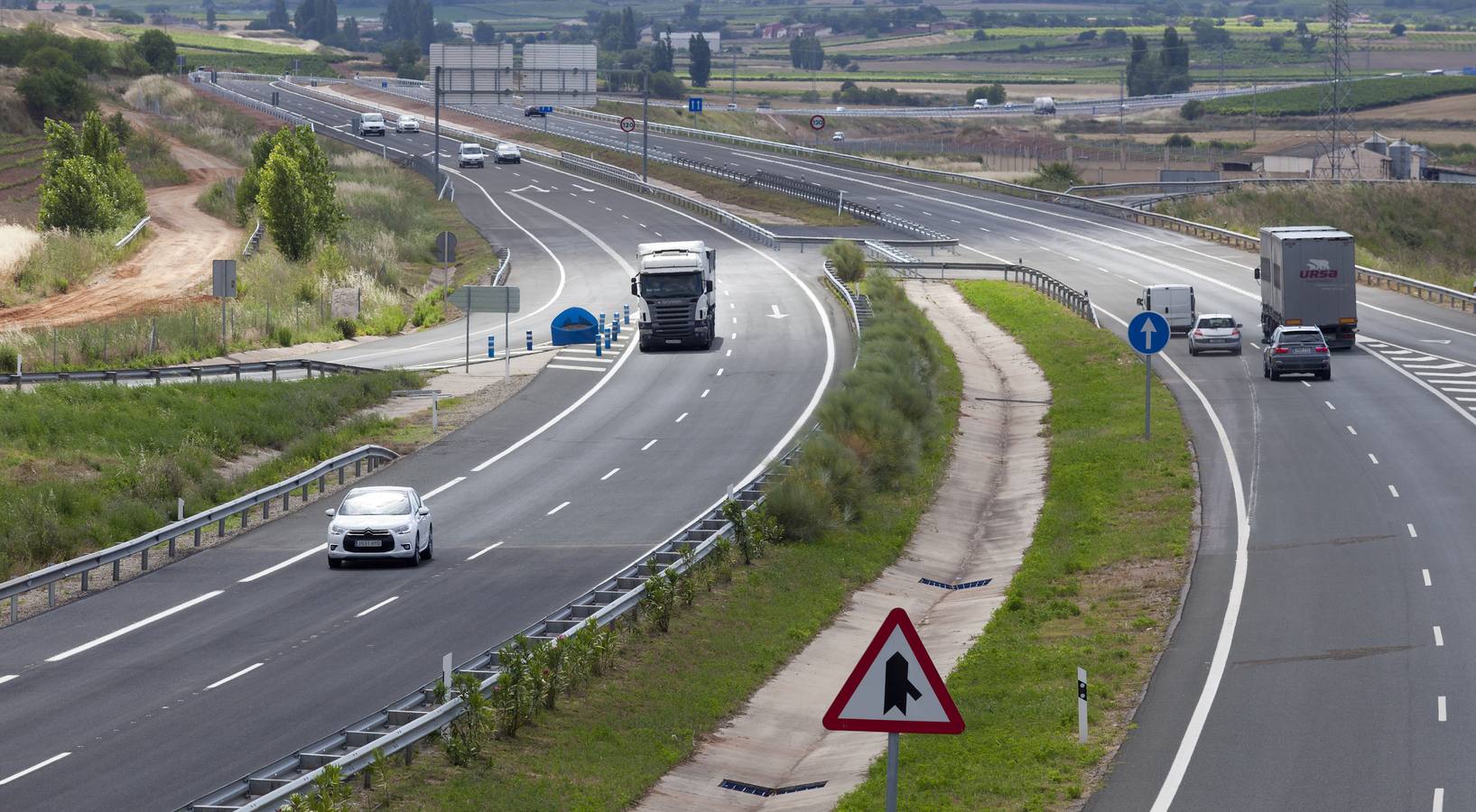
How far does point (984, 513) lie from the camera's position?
37.6 m

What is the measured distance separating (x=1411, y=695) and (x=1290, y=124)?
7443 inches

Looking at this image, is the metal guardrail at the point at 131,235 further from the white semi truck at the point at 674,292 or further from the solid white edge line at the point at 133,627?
the solid white edge line at the point at 133,627

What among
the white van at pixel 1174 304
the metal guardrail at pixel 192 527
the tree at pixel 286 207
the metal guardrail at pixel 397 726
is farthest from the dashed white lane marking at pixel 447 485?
the tree at pixel 286 207

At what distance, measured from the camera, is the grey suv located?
48688 mm

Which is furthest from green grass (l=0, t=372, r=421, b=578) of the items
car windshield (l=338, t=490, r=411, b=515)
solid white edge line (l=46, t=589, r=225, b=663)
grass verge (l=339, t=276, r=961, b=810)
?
grass verge (l=339, t=276, r=961, b=810)

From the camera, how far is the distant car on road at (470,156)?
115812 mm

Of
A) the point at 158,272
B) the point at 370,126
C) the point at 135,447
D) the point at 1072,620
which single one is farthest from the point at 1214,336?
the point at 370,126

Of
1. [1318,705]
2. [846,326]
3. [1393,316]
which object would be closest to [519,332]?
[846,326]

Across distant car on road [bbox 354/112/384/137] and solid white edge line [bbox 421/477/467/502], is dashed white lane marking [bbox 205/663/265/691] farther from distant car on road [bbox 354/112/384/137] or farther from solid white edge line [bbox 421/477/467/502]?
distant car on road [bbox 354/112/384/137]

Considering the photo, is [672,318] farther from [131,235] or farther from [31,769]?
[31,769]

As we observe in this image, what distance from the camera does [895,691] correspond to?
10625mm

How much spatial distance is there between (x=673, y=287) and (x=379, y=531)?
2741 centimetres

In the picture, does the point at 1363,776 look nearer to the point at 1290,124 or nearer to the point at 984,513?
the point at 984,513

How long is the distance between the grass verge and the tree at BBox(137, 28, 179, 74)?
15326 centimetres
